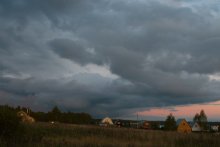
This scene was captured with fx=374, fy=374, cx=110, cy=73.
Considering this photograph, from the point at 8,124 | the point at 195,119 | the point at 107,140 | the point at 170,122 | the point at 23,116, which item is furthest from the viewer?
the point at 195,119

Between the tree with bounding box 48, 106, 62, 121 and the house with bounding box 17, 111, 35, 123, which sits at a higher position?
the tree with bounding box 48, 106, 62, 121

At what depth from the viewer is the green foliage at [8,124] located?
2289 cm

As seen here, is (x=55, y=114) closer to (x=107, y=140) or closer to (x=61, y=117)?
(x=61, y=117)

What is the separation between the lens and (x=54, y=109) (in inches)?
4237

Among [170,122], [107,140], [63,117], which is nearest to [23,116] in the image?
[107,140]

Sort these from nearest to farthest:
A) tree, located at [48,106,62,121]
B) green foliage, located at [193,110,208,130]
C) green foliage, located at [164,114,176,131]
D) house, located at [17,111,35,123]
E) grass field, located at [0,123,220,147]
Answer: grass field, located at [0,123,220,147] → house, located at [17,111,35,123] → green foliage, located at [164,114,176,131] → green foliage, located at [193,110,208,130] → tree, located at [48,106,62,121]

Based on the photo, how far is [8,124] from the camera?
75.5ft

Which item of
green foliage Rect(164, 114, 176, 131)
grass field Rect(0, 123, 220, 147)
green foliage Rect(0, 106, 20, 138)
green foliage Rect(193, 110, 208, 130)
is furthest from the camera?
green foliage Rect(193, 110, 208, 130)

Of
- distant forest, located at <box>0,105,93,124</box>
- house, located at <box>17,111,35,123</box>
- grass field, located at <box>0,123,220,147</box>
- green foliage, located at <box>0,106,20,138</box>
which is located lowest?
grass field, located at <box>0,123,220,147</box>

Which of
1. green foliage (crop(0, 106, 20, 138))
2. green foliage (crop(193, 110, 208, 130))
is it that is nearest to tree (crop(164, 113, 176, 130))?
green foliage (crop(193, 110, 208, 130))

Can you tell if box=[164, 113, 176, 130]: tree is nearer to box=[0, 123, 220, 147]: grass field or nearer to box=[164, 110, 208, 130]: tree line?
box=[164, 110, 208, 130]: tree line

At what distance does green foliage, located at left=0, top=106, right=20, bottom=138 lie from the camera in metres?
→ 22.9

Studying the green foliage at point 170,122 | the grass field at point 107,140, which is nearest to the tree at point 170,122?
the green foliage at point 170,122

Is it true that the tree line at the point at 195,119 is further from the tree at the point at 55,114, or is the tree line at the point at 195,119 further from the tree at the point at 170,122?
the tree at the point at 55,114
